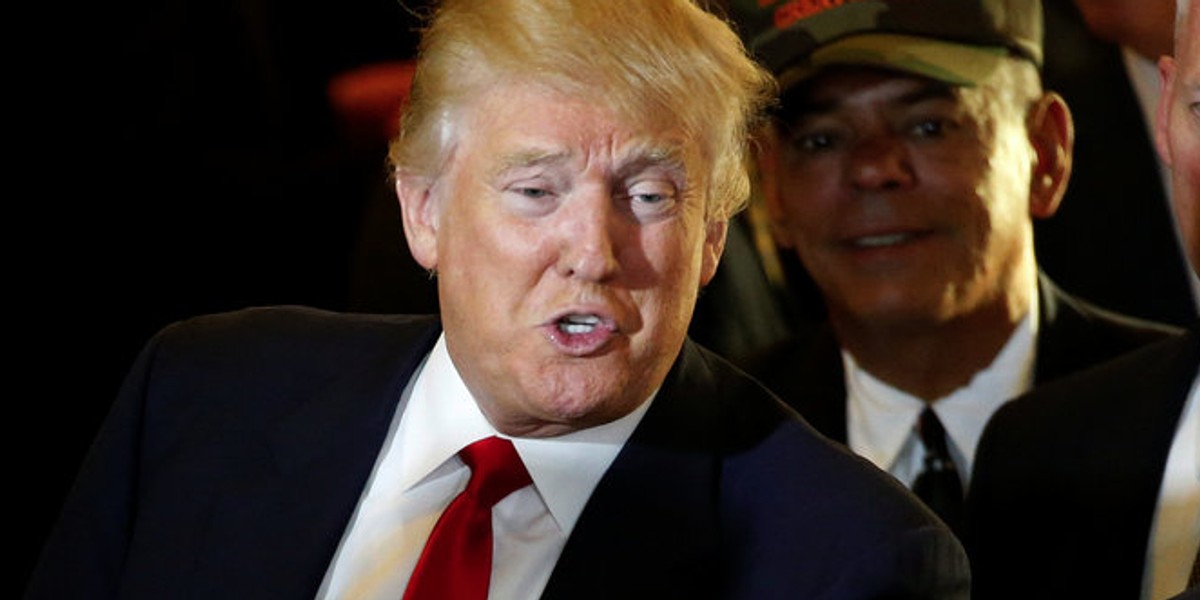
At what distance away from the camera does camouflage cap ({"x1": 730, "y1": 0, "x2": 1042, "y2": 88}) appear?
2.66 metres

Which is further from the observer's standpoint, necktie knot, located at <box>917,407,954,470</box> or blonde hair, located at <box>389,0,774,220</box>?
necktie knot, located at <box>917,407,954,470</box>

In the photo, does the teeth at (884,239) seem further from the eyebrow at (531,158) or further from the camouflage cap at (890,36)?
the eyebrow at (531,158)

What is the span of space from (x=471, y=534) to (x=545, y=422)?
13 cm

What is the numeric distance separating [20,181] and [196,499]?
58.8 inches

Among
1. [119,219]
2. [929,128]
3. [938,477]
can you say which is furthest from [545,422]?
[119,219]

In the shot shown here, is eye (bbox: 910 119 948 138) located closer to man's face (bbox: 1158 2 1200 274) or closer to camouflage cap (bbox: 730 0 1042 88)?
camouflage cap (bbox: 730 0 1042 88)

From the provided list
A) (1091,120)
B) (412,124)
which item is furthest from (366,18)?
(412,124)

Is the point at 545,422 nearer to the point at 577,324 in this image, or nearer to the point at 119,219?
the point at 577,324

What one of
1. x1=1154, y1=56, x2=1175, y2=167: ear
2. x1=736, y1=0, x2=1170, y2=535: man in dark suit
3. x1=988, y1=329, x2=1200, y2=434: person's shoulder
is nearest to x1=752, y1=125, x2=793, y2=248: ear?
x1=736, y1=0, x2=1170, y2=535: man in dark suit

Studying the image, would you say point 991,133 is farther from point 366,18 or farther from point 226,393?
point 366,18

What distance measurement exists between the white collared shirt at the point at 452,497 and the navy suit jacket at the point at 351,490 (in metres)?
0.02

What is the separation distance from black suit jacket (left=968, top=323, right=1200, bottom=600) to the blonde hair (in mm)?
535

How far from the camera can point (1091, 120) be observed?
3.24 m

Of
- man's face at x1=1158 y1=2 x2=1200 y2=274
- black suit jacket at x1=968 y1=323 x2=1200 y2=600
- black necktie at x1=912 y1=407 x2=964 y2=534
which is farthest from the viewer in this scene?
black necktie at x1=912 y1=407 x2=964 y2=534
